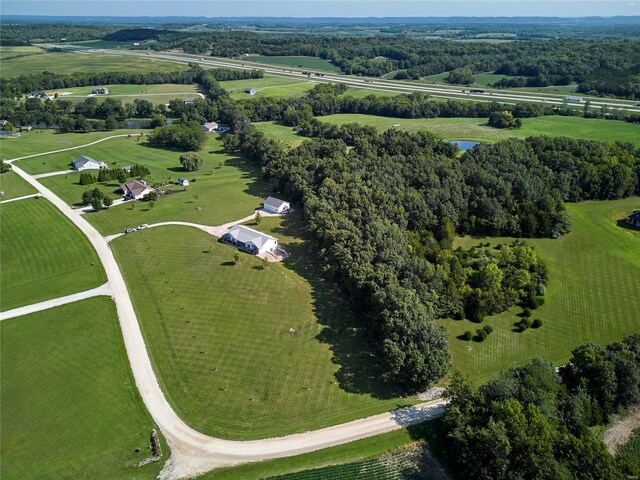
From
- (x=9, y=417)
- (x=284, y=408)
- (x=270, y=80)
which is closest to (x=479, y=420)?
(x=284, y=408)

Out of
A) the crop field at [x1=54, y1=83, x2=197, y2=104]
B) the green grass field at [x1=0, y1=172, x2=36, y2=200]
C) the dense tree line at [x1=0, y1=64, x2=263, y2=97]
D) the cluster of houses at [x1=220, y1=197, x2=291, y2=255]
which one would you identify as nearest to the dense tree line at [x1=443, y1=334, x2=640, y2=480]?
the cluster of houses at [x1=220, y1=197, x2=291, y2=255]

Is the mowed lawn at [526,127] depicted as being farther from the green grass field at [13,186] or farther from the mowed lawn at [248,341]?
the green grass field at [13,186]

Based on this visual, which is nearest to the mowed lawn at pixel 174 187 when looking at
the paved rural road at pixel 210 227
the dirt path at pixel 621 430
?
the paved rural road at pixel 210 227

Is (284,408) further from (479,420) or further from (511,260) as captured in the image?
(511,260)

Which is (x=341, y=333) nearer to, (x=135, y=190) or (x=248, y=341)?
(x=248, y=341)

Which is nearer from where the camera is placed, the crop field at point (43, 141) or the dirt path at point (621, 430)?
the dirt path at point (621, 430)

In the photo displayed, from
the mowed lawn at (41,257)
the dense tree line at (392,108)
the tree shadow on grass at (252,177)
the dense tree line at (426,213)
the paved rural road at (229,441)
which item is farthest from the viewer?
the dense tree line at (392,108)

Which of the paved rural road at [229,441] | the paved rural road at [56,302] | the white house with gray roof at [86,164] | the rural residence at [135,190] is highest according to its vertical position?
the white house with gray roof at [86,164]
